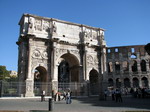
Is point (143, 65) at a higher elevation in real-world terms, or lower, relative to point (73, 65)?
higher

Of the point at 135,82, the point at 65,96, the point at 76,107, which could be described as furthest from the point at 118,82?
the point at 76,107

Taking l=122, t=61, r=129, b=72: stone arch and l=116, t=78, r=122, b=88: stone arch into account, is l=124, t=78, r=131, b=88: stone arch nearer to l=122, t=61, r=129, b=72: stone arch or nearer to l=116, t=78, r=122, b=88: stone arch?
l=116, t=78, r=122, b=88: stone arch

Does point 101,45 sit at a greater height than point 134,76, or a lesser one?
greater

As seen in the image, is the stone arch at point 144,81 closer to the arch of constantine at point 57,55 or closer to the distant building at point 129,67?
the distant building at point 129,67

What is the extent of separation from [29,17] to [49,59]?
5.50 meters

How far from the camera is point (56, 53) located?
21.1 m

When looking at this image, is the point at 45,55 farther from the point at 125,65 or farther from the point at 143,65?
the point at 143,65

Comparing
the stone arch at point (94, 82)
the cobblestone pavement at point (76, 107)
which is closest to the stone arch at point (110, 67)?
the stone arch at point (94, 82)

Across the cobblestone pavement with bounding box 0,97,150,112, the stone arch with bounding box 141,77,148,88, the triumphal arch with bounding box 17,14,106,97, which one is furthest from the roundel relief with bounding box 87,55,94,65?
the stone arch with bounding box 141,77,148,88

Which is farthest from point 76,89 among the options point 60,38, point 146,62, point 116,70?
point 146,62

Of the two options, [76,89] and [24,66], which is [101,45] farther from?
[24,66]

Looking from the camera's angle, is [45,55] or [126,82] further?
[126,82]

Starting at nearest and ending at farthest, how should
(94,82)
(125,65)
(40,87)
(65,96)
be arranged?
(65,96) < (40,87) < (94,82) < (125,65)

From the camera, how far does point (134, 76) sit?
40000 mm
